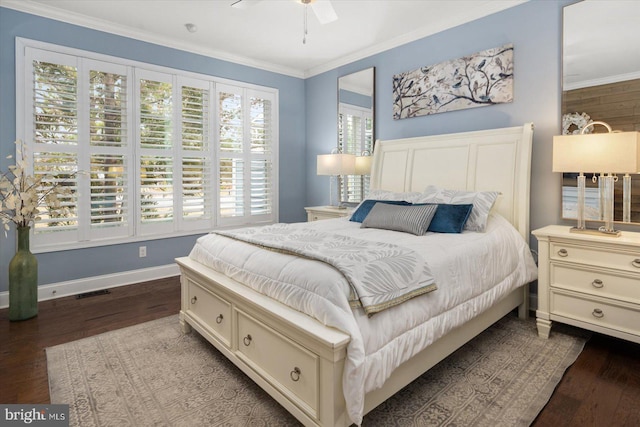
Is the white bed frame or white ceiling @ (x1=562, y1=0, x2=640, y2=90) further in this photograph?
white ceiling @ (x1=562, y1=0, x2=640, y2=90)

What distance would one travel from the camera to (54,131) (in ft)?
11.0

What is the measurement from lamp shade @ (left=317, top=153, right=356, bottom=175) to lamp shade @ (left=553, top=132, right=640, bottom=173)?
6.97 ft

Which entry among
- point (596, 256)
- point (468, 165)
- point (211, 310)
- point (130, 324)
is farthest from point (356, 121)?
point (130, 324)

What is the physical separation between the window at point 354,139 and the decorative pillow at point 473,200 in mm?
1435

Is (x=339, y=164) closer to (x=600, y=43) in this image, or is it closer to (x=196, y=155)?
(x=196, y=155)

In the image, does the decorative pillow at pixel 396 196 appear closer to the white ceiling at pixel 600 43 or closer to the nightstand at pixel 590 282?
the nightstand at pixel 590 282

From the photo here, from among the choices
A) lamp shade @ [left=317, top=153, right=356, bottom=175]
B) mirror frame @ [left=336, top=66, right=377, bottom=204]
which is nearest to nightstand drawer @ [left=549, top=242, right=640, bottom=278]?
lamp shade @ [left=317, top=153, right=356, bottom=175]

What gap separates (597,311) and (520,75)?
2.01m

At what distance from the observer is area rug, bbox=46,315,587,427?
5.66 ft

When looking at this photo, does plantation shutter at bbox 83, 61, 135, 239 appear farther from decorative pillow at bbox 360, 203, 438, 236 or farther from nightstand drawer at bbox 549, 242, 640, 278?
nightstand drawer at bbox 549, 242, 640, 278

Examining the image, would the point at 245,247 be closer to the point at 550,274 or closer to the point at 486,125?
the point at 550,274

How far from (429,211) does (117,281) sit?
329 centimetres

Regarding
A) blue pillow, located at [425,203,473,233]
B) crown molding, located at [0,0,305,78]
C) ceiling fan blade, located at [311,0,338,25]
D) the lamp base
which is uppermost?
crown molding, located at [0,0,305,78]

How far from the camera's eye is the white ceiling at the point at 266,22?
3238 mm
